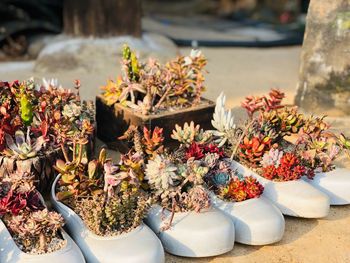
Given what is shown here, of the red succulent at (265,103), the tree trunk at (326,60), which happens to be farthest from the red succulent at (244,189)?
the tree trunk at (326,60)

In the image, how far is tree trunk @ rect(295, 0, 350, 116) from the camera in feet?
11.9

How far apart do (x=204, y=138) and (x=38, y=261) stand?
0.99m

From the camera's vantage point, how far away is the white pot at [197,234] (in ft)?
6.83

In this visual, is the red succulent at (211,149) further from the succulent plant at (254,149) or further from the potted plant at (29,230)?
the potted plant at (29,230)

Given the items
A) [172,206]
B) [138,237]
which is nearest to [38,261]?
[138,237]

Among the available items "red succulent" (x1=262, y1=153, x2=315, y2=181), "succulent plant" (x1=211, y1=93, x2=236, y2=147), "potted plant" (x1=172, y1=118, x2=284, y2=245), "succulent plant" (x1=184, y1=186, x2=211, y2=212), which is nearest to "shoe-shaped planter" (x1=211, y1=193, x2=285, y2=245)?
"potted plant" (x1=172, y1=118, x2=284, y2=245)

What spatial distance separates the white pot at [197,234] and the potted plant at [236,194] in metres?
0.08

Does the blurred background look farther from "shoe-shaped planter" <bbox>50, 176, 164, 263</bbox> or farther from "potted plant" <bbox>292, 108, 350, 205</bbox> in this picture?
"shoe-shaped planter" <bbox>50, 176, 164, 263</bbox>

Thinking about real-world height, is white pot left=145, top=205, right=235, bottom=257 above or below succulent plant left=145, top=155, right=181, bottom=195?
below

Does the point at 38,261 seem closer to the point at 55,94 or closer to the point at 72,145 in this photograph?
the point at 72,145

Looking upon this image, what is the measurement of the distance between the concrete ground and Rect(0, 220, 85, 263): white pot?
14.7 inches

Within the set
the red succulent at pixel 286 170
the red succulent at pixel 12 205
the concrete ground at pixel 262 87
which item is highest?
the red succulent at pixel 286 170

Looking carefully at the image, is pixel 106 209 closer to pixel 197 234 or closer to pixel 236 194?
pixel 197 234

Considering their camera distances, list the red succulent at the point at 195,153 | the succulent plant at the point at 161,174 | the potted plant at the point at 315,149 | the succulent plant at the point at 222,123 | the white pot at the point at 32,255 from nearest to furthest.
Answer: the white pot at the point at 32,255, the succulent plant at the point at 161,174, the red succulent at the point at 195,153, the potted plant at the point at 315,149, the succulent plant at the point at 222,123
